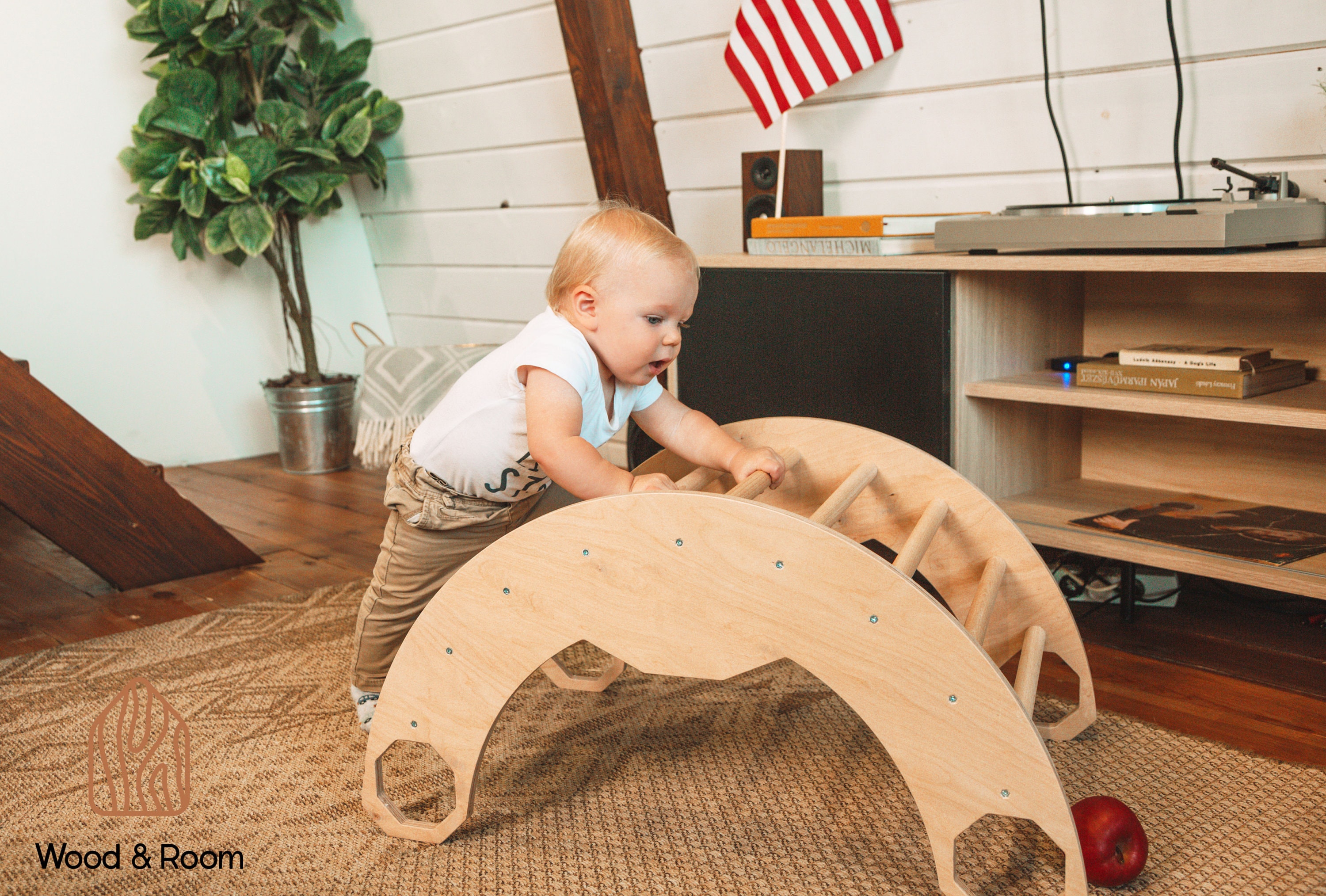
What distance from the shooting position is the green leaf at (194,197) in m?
2.57

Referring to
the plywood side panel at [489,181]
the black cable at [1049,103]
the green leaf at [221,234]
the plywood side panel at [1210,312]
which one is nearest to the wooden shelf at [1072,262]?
the plywood side panel at [1210,312]

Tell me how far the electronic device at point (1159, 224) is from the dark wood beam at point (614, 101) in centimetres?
87

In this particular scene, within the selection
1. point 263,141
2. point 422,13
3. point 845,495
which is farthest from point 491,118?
point 845,495

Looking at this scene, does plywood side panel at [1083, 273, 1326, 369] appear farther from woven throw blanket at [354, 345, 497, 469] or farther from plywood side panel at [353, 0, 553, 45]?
woven throw blanket at [354, 345, 497, 469]

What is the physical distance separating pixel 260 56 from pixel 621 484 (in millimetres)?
2186

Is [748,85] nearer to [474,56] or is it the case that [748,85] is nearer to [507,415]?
[474,56]

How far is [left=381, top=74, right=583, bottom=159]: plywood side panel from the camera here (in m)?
2.42

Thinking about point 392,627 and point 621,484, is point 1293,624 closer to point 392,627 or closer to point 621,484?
point 621,484

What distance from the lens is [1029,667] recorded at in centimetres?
103

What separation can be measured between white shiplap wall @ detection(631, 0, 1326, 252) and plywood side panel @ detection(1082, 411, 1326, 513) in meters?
0.37

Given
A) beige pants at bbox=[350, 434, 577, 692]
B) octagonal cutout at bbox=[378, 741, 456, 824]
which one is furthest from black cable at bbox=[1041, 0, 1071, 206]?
octagonal cutout at bbox=[378, 741, 456, 824]

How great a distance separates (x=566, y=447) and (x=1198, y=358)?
2.95ft

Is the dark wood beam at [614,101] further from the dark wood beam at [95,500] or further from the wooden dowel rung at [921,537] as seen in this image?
the wooden dowel rung at [921,537]

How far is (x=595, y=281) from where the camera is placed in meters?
1.11
